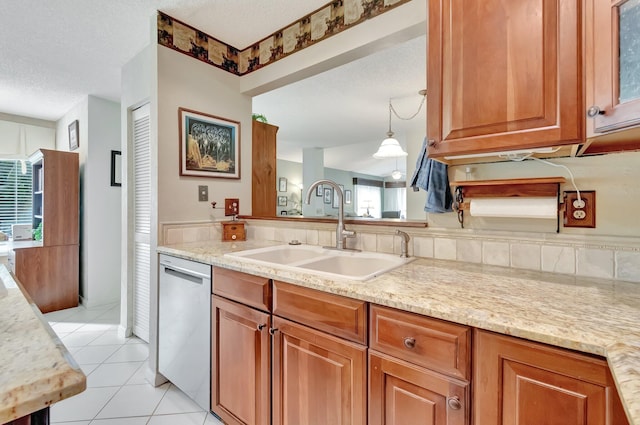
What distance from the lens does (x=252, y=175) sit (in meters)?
2.43

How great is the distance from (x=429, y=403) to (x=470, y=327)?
0.27 metres

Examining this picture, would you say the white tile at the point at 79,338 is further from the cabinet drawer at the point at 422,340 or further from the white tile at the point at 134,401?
the cabinet drawer at the point at 422,340

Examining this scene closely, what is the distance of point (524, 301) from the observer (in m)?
0.85

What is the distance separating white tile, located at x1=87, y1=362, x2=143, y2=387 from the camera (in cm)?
192

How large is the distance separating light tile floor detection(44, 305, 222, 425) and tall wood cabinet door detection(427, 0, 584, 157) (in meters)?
1.80

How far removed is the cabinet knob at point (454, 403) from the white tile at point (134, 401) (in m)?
1.64

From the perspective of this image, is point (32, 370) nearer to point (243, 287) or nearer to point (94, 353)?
point (243, 287)

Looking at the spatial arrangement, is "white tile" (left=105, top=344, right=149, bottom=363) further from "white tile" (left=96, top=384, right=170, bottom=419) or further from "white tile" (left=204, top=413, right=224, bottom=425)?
"white tile" (left=204, top=413, right=224, bottom=425)

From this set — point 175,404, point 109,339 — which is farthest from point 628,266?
point 109,339

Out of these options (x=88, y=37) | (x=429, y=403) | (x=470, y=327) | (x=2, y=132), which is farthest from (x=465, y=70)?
(x=2, y=132)

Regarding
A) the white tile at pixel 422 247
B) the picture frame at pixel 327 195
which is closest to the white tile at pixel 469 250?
the white tile at pixel 422 247

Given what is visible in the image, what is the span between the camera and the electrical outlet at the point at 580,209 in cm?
108

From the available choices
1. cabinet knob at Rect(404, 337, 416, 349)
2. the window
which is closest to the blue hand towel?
cabinet knob at Rect(404, 337, 416, 349)

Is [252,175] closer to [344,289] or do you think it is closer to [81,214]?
[344,289]
